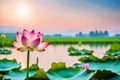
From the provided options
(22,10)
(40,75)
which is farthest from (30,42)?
(22,10)

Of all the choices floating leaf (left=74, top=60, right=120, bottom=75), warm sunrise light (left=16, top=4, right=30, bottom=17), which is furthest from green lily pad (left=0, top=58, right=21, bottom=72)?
warm sunrise light (left=16, top=4, right=30, bottom=17)

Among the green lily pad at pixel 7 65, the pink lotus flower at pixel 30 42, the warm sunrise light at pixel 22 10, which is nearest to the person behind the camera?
the pink lotus flower at pixel 30 42

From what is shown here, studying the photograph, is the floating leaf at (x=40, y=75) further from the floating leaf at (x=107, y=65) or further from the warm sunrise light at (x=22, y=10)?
the warm sunrise light at (x=22, y=10)

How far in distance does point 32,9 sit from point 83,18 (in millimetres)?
637

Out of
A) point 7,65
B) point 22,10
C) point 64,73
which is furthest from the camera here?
point 22,10

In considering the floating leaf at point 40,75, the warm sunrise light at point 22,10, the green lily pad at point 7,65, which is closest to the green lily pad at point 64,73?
the floating leaf at point 40,75

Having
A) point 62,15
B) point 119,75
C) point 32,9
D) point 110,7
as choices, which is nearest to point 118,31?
point 110,7

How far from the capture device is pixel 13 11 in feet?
13.0

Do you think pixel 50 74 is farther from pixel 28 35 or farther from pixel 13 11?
pixel 13 11

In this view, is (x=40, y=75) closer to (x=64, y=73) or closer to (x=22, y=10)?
(x=64, y=73)

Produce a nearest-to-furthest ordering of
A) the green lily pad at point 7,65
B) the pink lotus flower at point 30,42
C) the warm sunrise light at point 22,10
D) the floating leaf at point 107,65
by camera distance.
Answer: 1. the pink lotus flower at point 30,42
2. the floating leaf at point 107,65
3. the green lily pad at point 7,65
4. the warm sunrise light at point 22,10

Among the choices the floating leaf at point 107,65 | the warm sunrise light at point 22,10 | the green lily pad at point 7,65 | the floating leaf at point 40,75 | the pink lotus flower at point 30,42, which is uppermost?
Answer: the warm sunrise light at point 22,10

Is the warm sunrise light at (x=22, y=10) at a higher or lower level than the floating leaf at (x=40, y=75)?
higher

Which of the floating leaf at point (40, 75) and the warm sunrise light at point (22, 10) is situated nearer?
the floating leaf at point (40, 75)
